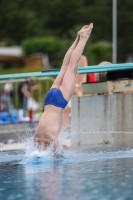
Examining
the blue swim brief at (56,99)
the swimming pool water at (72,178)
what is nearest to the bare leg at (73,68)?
the blue swim brief at (56,99)

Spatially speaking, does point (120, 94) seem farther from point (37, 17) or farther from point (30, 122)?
point (37, 17)

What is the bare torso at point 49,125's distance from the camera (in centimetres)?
890

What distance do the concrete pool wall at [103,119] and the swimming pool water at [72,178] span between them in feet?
6.10

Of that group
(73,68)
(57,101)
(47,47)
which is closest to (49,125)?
(57,101)

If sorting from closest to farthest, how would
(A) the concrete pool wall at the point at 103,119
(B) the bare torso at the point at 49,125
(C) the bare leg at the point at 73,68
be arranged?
(B) the bare torso at the point at 49,125, (C) the bare leg at the point at 73,68, (A) the concrete pool wall at the point at 103,119

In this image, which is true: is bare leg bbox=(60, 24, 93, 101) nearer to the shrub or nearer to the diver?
the diver

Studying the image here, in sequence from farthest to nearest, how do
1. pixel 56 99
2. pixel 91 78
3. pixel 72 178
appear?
pixel 91 78 → pixel 56 99 → pixel 72 178

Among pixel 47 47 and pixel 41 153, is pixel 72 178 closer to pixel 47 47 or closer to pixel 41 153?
pixel 41 153

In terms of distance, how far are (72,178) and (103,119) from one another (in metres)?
4.96

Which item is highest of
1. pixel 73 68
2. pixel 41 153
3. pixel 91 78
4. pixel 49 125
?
pixel 91 78

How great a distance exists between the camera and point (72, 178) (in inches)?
273

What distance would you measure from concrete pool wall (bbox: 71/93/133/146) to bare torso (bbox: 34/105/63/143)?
2630mm

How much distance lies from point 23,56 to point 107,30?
6884 mm

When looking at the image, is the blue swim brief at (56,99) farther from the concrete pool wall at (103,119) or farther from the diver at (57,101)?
the concrete pool wall at (103,119)
